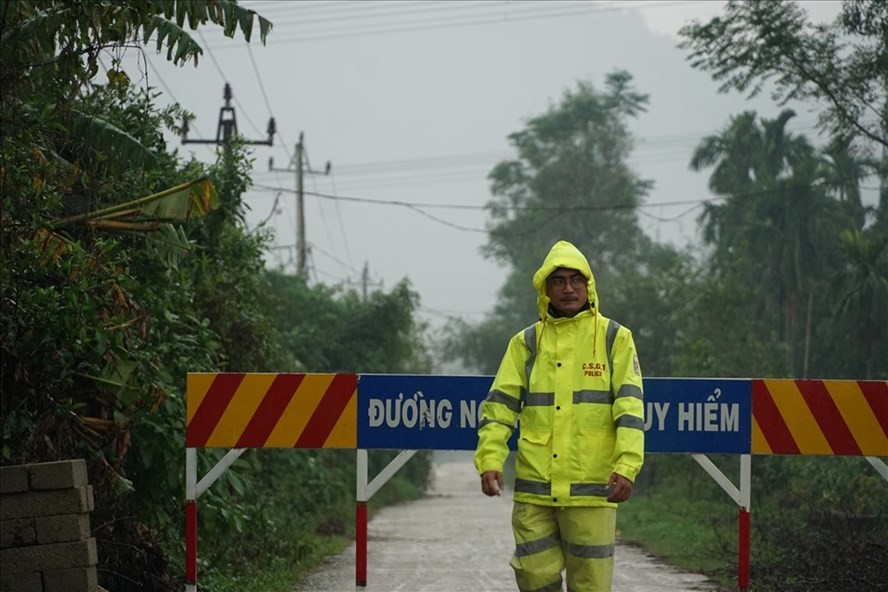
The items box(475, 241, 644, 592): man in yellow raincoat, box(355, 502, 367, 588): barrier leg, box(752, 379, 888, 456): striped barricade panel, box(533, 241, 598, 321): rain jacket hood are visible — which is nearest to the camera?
box(475, 241, 644, 592): man in yellow raincoat

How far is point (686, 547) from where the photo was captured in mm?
16781

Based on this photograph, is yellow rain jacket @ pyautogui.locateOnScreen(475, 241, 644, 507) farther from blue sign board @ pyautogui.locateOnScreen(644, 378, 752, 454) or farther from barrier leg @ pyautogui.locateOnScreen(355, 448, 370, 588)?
barrier leg @ pyautogui.locateOnScreen(355, 448, 370, 588)

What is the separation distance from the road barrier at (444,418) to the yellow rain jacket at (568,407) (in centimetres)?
199

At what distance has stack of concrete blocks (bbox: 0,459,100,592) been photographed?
7.48 m

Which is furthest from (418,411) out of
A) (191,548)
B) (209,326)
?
(209,326)

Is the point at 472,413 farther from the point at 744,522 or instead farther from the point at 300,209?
the point at 300,209

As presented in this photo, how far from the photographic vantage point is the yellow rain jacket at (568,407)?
6.22m

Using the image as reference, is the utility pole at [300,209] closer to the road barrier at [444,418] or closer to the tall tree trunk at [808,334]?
the tall tree trunk at [808,334]

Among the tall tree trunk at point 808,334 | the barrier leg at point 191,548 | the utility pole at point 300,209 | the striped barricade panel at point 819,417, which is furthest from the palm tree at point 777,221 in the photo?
the barrier leg at point 191,548

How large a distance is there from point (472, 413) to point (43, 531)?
8.38 ft

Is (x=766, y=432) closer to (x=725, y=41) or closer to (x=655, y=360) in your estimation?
(x=725, y=41)

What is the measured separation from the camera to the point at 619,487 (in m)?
6.08

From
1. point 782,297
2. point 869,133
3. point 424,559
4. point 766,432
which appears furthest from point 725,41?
point 782,297

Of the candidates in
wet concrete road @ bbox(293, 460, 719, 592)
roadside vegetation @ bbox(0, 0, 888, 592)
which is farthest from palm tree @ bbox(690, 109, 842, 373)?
wet concrete road @ bbox(293, 460, 719, 592)
